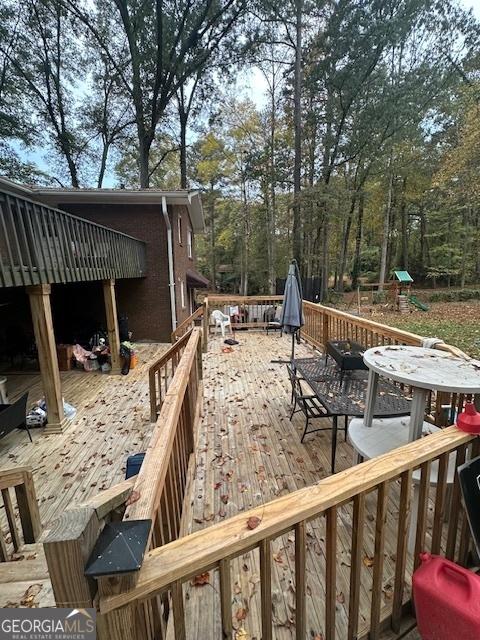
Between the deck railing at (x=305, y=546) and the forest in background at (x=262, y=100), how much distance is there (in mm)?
12261

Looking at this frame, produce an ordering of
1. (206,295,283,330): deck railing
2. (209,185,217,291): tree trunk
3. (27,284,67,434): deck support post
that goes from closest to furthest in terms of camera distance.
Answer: (27,284,67,434): deck support post < (206,295,283,330): deck railing < (209,185,217,291): tree trunk

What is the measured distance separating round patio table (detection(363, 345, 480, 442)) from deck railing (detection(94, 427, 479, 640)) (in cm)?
38

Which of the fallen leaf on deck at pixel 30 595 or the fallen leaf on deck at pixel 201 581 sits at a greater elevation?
the fallen leaf on deck at pixel 30 595

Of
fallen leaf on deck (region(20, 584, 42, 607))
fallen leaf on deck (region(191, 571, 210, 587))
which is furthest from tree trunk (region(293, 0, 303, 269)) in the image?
fallen leaf on deck (region(20, 584, 42, 607))

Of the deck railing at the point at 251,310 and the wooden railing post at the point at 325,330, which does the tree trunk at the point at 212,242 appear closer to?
the deck railing at the point at 251,310

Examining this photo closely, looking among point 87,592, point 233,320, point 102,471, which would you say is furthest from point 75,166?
point 87,592

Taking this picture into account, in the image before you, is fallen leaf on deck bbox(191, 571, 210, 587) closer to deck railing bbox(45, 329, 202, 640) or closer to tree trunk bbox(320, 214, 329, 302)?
deck railing bbox(45, 329, 202, 640)

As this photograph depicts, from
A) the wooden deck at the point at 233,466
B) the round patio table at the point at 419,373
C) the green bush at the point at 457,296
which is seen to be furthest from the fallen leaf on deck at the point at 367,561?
the green bush at the point at 457,296

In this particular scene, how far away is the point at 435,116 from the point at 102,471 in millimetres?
22687

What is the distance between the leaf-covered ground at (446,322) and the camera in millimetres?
7950

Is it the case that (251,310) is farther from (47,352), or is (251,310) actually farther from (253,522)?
(253,522)

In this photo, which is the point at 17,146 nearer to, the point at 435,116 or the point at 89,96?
the point at 89,96

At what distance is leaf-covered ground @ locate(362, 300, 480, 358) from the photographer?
7950 mm

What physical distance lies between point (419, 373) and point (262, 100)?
18.6 meters
